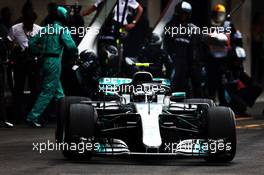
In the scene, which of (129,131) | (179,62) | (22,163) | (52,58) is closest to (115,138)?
(129,131)

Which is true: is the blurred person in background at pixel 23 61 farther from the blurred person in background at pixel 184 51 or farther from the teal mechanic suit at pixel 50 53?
the blurred person in background at pixel 184 51

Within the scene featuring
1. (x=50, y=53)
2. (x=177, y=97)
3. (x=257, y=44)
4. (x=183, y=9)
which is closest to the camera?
(x=177, y=97)

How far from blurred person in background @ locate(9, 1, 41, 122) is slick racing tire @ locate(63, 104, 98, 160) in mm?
6041

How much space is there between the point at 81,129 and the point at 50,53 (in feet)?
17.8

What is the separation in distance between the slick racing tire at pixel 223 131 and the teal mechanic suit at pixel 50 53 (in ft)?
17.3

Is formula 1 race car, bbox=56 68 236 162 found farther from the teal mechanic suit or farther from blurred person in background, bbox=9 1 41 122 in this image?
blurred person in background, bbox=9 1 41 122

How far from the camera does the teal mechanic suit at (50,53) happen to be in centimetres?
1788

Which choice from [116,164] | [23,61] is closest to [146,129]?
[116,164]

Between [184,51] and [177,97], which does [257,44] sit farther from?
[177,97]

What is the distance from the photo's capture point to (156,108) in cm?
1320

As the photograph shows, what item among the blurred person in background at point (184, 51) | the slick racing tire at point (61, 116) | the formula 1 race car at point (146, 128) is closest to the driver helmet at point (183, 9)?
the blurred person in background at point (184, 51)

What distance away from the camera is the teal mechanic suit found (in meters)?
17.9

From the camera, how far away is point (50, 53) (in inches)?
707

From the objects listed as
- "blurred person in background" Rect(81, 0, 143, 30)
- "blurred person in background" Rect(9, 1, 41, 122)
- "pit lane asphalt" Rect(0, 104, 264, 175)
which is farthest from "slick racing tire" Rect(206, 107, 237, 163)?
"blurred person in background" Rect(81, 0, 143, 30)
